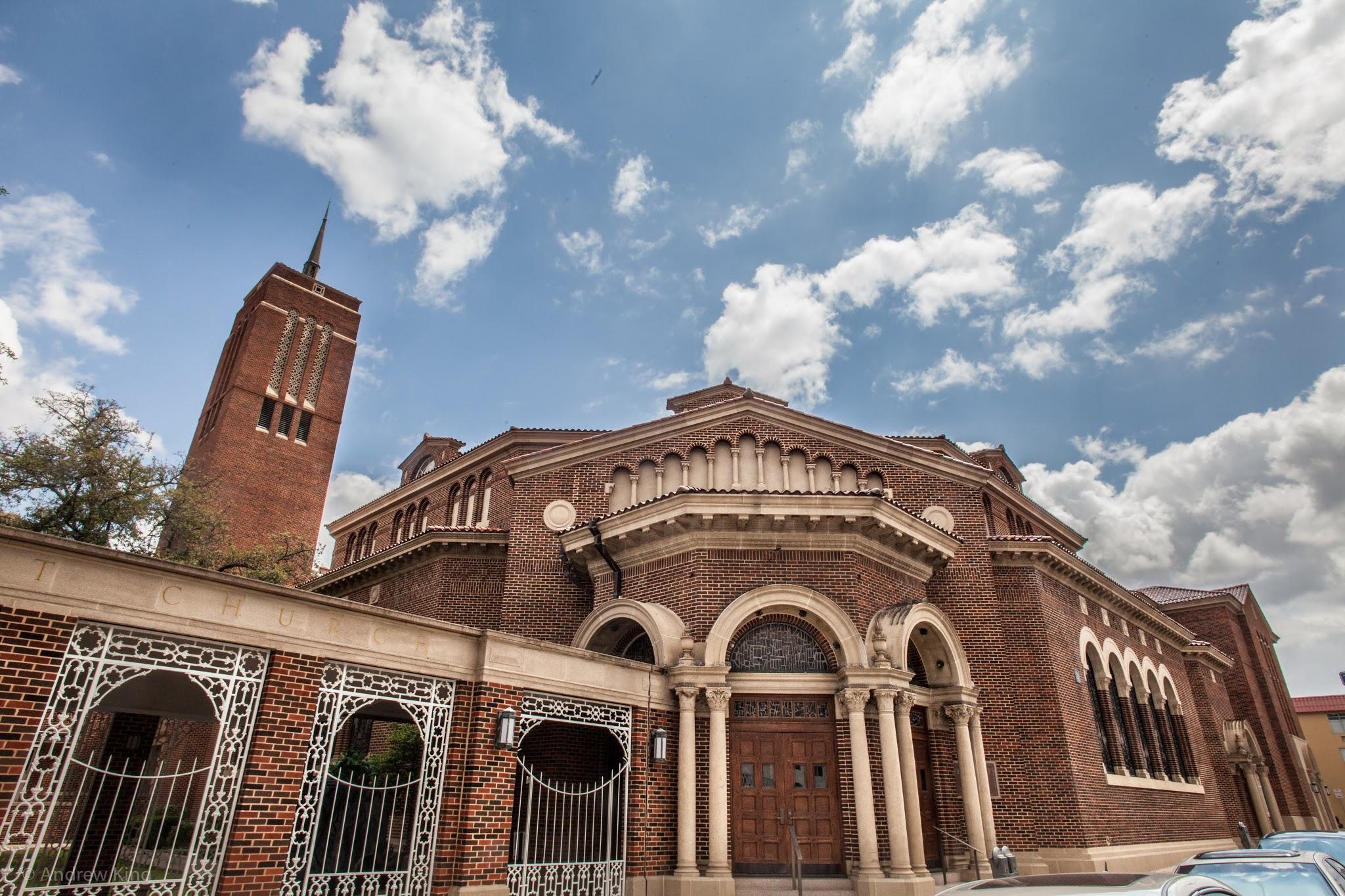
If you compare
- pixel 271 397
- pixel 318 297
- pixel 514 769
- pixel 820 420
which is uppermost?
pixel 318 297

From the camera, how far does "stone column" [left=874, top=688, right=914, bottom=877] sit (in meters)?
13.7

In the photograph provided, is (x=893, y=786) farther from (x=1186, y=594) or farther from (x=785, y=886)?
(x=1186, y=594)

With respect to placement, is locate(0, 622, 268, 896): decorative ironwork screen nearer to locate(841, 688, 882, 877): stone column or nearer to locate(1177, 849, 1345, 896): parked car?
locate(1177, 849, 1345, 896): parked car

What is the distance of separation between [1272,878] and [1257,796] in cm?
3309

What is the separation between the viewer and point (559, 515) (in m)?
19.3

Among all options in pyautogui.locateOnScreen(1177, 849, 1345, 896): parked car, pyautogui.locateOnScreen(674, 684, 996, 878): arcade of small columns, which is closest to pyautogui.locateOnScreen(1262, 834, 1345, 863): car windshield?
pyautogui.locateOnScreen(1177, 849, 1345, 896): parked car

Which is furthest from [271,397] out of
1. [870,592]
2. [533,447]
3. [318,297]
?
[870,592]

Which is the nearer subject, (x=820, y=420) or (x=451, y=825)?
(x=451, y=825)

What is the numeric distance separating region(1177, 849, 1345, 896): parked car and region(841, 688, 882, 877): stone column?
5793mm

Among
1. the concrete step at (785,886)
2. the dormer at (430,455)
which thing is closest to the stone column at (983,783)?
the concrete step at (785,886)

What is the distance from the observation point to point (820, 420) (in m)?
19.8

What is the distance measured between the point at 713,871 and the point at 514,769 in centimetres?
414

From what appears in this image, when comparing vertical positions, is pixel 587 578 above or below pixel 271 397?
below

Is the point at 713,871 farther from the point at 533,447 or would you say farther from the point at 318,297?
the point at 318,297
